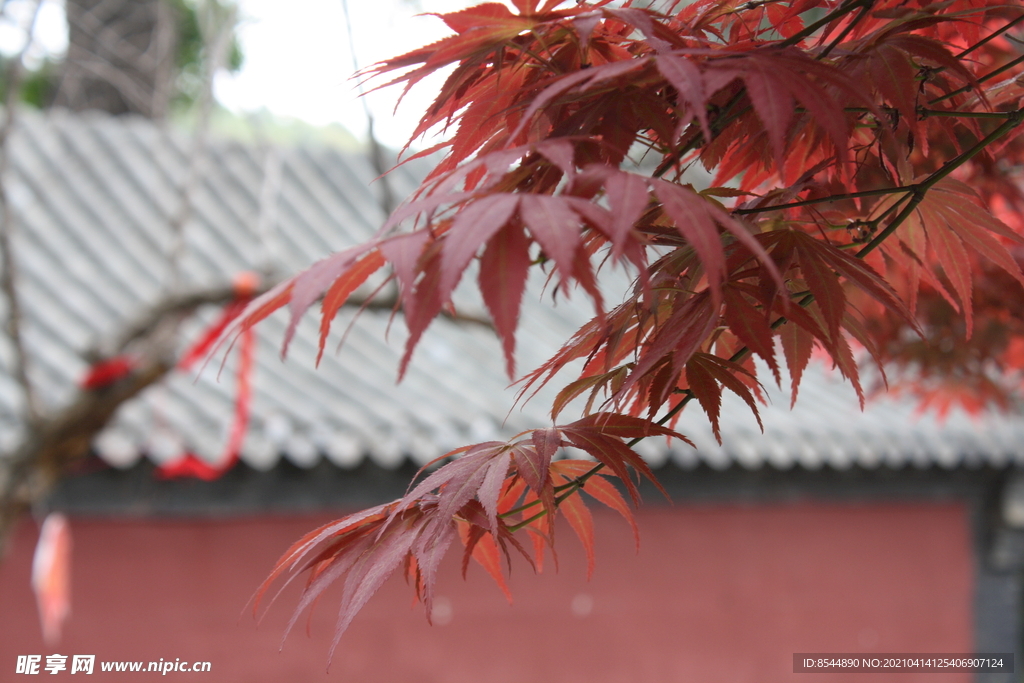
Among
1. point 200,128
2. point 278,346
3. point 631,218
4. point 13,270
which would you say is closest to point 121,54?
point 200,128

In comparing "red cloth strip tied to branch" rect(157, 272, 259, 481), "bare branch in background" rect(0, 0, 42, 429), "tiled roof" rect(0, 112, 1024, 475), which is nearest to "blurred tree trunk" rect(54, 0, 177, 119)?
"tiled roof" rect(0, 112, 1024, 475)

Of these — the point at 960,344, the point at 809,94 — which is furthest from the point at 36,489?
the point at 960,344

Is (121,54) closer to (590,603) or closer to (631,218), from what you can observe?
(590,603)

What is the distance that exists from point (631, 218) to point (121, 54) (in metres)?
2.72

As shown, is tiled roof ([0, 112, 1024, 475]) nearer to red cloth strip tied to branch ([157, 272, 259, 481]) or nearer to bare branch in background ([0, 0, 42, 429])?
red cloth strip tied to branch ([157, 272, 259, 481])

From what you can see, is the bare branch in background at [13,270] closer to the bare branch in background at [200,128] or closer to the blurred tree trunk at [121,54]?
the bare branch in background at [200,128]

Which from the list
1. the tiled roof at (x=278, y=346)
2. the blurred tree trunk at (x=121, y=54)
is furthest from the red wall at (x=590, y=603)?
the blurred tree trunk at (x=121, y=54)

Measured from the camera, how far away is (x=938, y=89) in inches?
24.9

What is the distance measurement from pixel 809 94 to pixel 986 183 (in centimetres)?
78

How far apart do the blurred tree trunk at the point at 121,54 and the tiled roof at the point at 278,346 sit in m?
0.32

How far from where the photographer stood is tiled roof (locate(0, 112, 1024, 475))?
201 centimetres

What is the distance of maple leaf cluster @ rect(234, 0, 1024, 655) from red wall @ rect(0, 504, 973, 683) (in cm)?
174

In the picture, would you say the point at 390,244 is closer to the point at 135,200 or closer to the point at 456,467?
the point at 456,467

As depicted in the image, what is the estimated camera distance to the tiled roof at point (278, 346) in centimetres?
201
